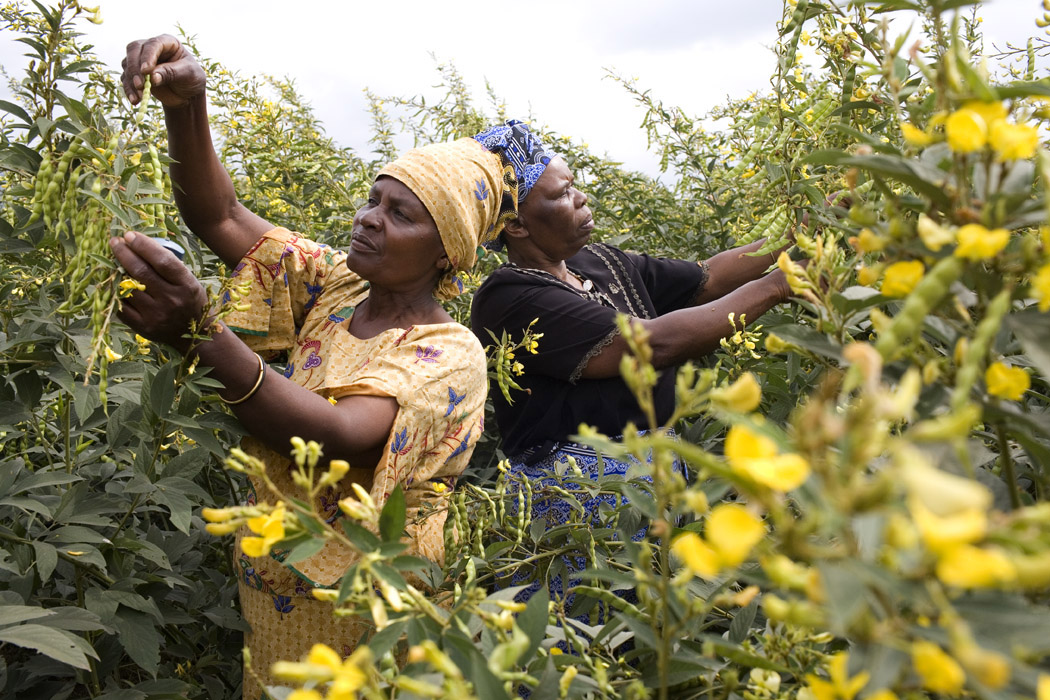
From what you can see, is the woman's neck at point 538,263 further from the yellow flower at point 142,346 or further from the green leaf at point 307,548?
the green leaf at point 307,548

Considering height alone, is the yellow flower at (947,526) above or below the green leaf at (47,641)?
above

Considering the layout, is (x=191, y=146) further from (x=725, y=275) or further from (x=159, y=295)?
(x=725, y=275)

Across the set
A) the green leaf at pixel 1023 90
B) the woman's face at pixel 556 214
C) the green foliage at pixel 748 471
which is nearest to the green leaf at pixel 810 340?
the green foliage at pixel 748 471

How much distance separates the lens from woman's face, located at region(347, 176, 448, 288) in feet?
6.06

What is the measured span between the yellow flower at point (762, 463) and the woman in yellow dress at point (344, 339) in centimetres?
117

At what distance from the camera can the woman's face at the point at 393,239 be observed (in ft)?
6.06

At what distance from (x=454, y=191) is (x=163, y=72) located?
2.08 feet

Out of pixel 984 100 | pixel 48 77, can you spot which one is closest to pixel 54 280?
pixel 48 77

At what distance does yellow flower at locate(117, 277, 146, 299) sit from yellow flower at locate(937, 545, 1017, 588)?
1.07 m

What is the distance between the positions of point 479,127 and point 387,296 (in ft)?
7.05

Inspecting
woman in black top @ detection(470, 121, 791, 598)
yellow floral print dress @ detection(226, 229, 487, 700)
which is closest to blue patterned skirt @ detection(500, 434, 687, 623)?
woman in black top @ detection(470, 121, 791, 598)

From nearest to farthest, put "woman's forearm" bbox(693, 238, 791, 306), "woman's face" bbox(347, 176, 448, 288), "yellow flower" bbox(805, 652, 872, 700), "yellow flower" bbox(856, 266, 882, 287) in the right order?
1. "yellow flower" bbox(805, 652, 872, 700)
2. "yellow flower" bbox(856, 266, 882, 287)
3. "woman's face" bbox(347, 176, 448, 288)
4. "woman's forearm" bbox(693, 238, 791, 306)

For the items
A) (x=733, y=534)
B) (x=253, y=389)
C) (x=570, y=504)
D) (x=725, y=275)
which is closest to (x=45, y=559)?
(x=253, y=389)

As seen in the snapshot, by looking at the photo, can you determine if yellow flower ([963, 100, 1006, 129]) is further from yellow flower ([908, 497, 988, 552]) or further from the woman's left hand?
the woman's left hand
